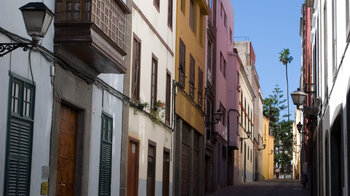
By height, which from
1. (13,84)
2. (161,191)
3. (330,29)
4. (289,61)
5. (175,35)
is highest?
(289,61)

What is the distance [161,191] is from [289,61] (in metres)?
62.2

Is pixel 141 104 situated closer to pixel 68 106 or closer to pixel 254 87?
pixel 68 106

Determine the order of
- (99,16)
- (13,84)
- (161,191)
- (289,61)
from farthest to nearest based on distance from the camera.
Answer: (289,61) < (161,191) < (99,16) < (13,84)

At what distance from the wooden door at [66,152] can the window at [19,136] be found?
5.87 ft

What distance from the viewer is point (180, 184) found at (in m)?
25.3

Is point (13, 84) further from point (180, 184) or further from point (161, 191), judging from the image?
point (180, 184)

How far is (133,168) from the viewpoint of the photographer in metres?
19.1

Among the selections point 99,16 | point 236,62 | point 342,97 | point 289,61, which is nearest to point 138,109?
point 99,16

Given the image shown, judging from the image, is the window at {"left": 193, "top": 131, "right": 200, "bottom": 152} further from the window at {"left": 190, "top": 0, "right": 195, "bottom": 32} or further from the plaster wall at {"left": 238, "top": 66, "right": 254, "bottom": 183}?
the plaster wall at {"left": 238, "top": 66, "right": 254, "bottom": 183}

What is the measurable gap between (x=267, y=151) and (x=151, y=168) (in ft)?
191

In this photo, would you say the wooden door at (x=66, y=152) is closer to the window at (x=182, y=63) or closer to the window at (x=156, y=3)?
the window at (x=156, y=3)

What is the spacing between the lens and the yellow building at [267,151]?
250 ft

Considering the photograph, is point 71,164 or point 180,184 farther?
point 180,184

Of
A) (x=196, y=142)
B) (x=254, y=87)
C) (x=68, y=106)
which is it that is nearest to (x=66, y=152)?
(x=68, y=106)
